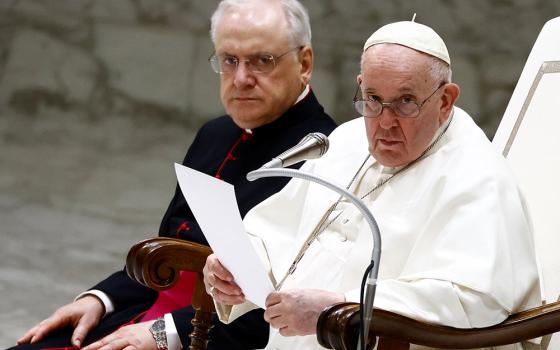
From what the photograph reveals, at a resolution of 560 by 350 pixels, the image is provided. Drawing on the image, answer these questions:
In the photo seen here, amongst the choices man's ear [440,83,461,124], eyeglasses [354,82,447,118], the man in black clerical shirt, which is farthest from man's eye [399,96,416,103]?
the man in black clerical shirt

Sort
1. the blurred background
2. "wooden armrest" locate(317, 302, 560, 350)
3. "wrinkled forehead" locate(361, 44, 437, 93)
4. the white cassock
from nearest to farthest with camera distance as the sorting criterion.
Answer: "wooden armrest" locate(317, 302, 560, 350) → the white cassock → "wrinkled forehead" locate(361, 44, 437, 93) → the blurred background

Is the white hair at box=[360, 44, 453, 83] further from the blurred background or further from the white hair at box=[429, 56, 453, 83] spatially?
the blurred background

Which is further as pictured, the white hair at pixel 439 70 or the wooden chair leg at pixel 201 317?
the wooden chair leg at pixel 201 317

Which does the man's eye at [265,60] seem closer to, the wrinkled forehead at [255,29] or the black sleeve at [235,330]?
the wrinkled forehead at [255,29]

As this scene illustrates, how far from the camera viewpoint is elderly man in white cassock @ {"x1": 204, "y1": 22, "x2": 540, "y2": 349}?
111 inches

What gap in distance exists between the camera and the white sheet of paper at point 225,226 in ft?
9.10

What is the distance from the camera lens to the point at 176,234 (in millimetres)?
4070

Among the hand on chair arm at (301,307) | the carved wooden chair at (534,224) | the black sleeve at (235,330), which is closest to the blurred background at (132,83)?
the black sleeve at (235,330)

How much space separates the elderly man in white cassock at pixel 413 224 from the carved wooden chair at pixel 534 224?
0.23 feet

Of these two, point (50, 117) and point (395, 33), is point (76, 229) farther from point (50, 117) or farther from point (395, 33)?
point (395, 33)

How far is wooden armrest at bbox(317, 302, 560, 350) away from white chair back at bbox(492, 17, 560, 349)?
0.41 meters

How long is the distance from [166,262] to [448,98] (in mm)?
922

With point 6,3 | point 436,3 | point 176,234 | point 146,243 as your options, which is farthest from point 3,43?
point 146,243

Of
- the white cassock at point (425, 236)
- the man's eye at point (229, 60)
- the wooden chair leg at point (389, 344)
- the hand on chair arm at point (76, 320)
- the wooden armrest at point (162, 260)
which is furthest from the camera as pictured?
the man's eye at point (229, 60)
